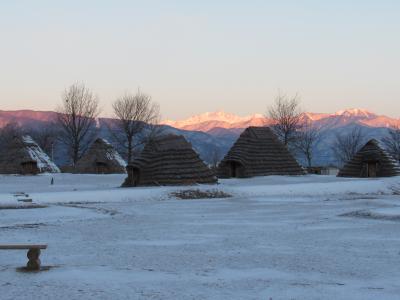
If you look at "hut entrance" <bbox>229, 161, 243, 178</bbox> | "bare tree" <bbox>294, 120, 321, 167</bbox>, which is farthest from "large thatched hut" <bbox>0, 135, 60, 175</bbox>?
"bare tree" <bbox>294, 120, 321, 167</bbox>

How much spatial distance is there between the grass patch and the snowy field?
18.3 feet

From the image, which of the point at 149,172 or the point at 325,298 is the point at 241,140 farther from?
the point at 325,298

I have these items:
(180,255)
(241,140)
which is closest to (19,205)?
(180,255)

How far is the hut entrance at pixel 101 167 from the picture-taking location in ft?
200

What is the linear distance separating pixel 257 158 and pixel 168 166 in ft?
40.2

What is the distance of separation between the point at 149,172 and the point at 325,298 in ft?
95.3

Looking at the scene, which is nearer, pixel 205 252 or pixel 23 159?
pixel 205 252

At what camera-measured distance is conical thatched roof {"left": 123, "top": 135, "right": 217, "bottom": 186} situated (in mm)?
36156

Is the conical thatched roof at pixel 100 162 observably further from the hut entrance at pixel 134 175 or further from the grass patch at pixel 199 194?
the grass patch at pixel 199 194

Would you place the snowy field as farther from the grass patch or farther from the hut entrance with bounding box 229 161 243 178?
the hut entrance with bounding box 229 161 243 178

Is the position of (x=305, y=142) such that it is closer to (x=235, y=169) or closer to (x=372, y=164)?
(x=372, y=164)

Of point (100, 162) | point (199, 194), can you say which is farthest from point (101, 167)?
point (199, 194)

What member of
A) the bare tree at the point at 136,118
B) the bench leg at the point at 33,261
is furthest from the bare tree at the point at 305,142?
the bench leg at the point at 33,261

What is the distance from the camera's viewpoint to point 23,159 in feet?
192
